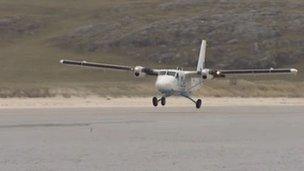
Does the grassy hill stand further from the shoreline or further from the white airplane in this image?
the white airplane

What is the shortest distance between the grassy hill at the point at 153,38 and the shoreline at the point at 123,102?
4492mm

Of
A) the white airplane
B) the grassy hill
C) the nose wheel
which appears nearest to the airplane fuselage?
the white airplane

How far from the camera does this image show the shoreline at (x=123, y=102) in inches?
1674

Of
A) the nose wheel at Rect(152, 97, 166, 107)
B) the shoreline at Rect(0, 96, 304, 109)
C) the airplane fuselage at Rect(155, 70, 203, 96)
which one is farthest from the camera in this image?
the airplane fuselage at Rect(155, 70, 203, 96)

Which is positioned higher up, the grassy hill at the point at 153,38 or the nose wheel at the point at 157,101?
the grassy hill at the point at 153,38

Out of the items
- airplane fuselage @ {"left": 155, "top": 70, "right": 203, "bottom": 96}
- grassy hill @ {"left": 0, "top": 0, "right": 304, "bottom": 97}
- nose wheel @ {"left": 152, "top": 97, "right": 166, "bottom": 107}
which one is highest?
grassy hill @ {"left": 0, "top": 0, "right": 304, "bottom": 97}

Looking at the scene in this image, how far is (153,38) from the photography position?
9494 cm

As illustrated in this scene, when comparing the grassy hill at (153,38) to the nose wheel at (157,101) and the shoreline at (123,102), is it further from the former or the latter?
the nose wheel at (157,101)

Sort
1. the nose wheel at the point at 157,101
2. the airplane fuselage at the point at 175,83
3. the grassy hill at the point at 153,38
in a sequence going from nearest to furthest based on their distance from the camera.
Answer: the nose wheel at the point at 157,101, the airplane fuselage at the point at 175,83, the grassy hill at the point at 153,38

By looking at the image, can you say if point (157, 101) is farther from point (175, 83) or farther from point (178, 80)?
point (178, 80)

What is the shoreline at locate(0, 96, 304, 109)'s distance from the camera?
4251cm

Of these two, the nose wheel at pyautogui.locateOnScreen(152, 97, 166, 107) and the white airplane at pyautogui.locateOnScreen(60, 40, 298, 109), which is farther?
the white airplane at pyautogui.locateOnScreen(60, 40, 298, 109)

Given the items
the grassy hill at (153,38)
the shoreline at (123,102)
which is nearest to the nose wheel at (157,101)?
the shoreline at (123,102)

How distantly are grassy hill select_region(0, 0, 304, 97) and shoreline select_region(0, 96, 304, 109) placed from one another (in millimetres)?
4492
